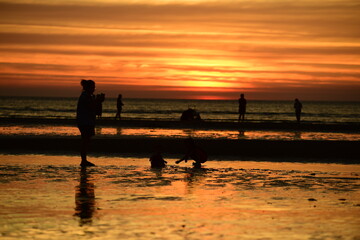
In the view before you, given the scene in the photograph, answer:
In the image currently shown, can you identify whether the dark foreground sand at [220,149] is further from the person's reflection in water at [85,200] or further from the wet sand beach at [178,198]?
the person's reflection in water at [85,200]

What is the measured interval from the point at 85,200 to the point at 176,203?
1499 mm

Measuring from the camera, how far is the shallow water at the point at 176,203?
748cm

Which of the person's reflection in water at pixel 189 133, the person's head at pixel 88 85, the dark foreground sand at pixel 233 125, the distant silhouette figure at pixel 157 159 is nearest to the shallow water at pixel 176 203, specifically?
the distant silhouette figure at pixel 157 159

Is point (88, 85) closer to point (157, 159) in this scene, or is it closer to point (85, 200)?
point (157, 159)

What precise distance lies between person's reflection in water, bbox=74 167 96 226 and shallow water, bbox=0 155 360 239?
0.01 meters

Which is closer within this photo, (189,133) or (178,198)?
(178,198)

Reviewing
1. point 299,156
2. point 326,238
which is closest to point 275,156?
point 299,156

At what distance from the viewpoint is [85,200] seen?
966 centimetres

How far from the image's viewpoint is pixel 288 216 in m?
8.53

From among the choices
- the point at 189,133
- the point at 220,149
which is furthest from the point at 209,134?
the point at 220,149

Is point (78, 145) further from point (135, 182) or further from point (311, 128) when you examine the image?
point (311, 128)

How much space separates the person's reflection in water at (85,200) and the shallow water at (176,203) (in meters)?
0.01

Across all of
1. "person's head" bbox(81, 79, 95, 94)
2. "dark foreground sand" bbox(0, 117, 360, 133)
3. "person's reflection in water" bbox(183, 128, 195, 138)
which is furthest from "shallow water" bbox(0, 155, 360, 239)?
"dark foreground sand" bbox(0, 117, 360, 133)

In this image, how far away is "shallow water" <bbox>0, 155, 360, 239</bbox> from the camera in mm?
7477
